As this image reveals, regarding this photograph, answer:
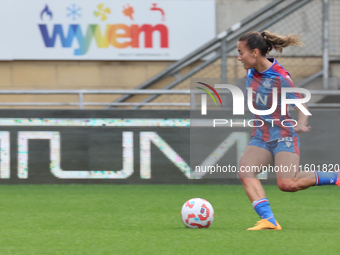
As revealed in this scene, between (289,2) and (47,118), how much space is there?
5930 mm

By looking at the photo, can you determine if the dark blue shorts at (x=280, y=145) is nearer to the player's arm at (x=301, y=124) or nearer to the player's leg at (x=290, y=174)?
the player's leg at (x=290, y=174)

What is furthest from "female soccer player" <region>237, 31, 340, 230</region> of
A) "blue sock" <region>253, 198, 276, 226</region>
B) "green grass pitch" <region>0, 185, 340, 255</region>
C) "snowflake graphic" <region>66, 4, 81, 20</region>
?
"snowflake graphic" <region>66, 4, 81, 20</region>

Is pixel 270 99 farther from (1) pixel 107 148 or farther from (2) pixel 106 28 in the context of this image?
(2) pixel 106 28

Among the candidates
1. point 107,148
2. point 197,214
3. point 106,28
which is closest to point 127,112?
point 107,148

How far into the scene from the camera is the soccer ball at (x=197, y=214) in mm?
5059

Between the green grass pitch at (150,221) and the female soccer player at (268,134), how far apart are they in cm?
40

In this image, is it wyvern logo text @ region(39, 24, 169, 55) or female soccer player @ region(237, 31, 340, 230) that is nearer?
female soccer player @ region(237, 31, 340, 230)

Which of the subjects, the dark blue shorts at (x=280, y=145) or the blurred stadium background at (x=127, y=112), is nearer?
the dark blue shorts at (x=280, y=145)

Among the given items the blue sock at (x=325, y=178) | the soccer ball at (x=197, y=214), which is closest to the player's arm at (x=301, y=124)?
the blue sock at (x=325, y=178)

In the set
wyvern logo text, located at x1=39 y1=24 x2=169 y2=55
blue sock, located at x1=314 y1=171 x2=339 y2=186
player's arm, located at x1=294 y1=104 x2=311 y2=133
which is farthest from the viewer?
wyvern logo text, located at x1=39 y1=24 x2=169 y2=55

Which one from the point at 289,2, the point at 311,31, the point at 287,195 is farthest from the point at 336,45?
the point at 287,195

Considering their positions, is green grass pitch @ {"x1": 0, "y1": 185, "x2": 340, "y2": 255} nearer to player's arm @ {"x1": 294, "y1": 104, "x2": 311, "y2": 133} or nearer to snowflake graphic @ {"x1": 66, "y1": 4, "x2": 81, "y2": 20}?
player's arm @ {"x1": 294, "y1": 104, "x2": 311, "y2": 133}

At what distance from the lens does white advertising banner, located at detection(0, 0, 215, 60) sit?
1199 centimetres

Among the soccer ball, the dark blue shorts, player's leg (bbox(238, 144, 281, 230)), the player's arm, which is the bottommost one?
the soccer ball
